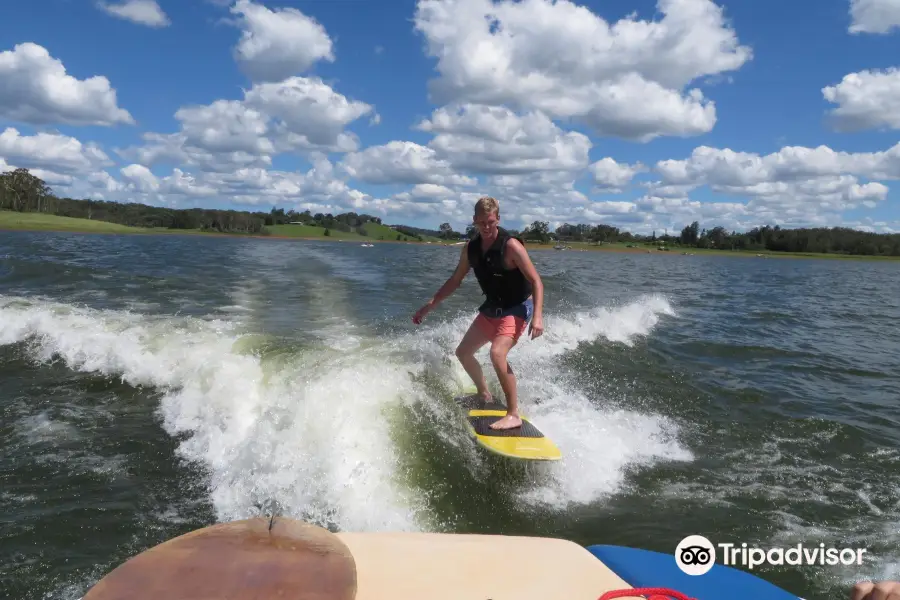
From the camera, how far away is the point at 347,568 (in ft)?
8.45

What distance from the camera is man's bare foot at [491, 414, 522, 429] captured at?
6023mm

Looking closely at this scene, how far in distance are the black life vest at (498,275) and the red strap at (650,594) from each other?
377 centimetres

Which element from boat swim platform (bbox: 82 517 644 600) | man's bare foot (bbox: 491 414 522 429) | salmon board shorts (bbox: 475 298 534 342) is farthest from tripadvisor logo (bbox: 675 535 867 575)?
salmon board shorts (bbox: 475 298 534 342)

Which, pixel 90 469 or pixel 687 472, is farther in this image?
pixel 687 472

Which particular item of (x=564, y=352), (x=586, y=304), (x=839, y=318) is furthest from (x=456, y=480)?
(x=839, y=318)

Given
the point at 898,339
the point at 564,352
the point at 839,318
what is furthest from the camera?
the point at 839,318

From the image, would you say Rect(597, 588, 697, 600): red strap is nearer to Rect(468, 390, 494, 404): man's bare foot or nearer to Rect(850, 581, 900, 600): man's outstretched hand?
Rect(850, 581, 900, 600): man's outstretched hand

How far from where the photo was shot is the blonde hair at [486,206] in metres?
5.71

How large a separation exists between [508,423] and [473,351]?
99cm

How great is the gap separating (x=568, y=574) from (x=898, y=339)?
16.0 metres

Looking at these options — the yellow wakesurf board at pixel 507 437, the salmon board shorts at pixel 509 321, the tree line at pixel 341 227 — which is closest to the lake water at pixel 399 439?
the yellow wakesurf board at pixel 507 437

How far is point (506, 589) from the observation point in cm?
264

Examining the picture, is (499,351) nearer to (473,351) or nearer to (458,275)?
(473,351)

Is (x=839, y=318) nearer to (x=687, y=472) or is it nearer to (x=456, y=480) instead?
(x=687, y=472)
